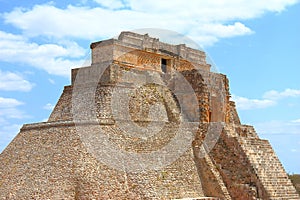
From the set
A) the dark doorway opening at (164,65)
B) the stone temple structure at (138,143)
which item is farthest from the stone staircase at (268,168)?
the dark doorway opening at (164,65)

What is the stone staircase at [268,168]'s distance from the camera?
61.2ft

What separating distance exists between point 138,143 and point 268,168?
552 centimetres

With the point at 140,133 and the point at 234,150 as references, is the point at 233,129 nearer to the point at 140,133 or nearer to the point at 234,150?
the point at 234,150

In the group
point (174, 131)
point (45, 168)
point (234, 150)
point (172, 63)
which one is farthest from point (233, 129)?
point (45, 168)

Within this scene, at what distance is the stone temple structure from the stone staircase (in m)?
0.05

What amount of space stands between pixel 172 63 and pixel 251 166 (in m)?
8.25

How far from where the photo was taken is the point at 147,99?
20.9m

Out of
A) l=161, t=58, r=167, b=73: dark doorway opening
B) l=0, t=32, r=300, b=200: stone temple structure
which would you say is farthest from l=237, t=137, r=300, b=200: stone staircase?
l=161, t=58, r=167, b=73: dark doorway opening

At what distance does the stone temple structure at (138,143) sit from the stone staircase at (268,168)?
5 cm

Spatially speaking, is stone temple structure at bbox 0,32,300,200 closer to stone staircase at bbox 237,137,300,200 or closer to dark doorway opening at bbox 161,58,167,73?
stone staircase at bbox 237,137,300,200

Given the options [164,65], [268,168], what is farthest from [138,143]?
[164,65]

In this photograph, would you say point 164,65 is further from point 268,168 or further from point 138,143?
point 268,168

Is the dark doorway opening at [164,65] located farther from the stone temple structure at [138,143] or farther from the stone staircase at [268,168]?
the stone staircase at [268,168]

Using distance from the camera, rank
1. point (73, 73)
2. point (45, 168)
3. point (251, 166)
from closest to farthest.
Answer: point (45, 168) → point (251, 166) → point (73, 73)
